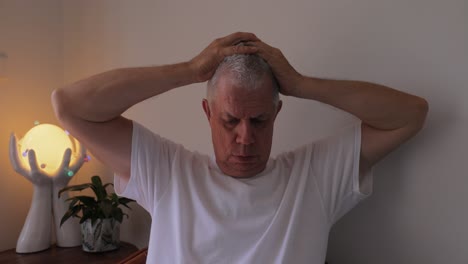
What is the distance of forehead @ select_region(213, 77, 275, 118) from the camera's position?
93 centimetres

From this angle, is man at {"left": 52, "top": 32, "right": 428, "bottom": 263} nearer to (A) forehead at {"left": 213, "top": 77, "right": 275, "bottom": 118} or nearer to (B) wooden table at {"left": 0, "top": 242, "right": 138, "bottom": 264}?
(A) forehead at {"left": 213, "top": 77, "right": 275, "bottom": 118}

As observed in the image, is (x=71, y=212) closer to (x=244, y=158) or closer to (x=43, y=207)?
(x=43, y=207)

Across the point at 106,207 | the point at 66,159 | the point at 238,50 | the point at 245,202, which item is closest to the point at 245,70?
the point at 238,50

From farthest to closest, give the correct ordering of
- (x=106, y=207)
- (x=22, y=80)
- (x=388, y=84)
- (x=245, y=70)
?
(x=22, y=80)
(x=106, y=207)
(x=388, y=84)
(x=245, y=70)

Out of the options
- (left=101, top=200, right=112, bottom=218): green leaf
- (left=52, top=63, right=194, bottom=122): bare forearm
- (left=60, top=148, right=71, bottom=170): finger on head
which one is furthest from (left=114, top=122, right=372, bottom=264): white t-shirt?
(left=60, top=148, right=71, bottom=170): finger on head

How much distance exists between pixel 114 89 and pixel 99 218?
0.82 meters

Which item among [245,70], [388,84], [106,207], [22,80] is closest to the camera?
[245,70]

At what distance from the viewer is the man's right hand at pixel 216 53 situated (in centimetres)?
94

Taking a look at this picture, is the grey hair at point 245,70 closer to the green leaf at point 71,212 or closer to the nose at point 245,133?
the nose at point 245,133

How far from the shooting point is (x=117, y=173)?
1048 mm

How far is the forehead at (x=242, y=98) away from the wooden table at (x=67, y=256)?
3.01ft

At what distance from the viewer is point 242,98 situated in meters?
0.93

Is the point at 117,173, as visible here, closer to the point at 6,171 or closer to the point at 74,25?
the point at 6,171

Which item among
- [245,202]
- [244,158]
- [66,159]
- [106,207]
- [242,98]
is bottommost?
[106,207]
